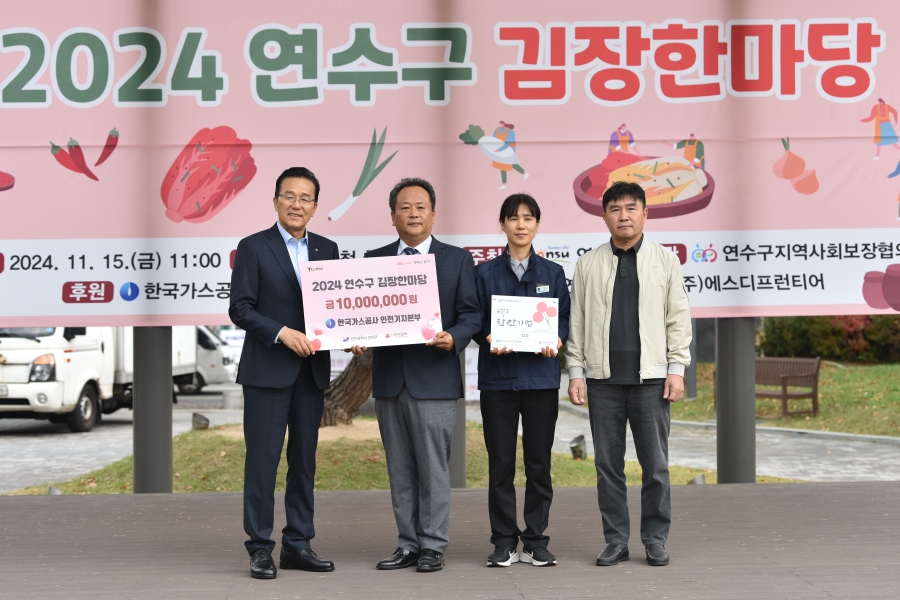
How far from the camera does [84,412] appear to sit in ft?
47.6

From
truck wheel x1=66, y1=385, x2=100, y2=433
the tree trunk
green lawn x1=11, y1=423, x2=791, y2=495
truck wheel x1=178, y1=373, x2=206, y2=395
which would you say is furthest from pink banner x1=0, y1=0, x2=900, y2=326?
truck wheel x1=178, y1=373, x2=206, y2=395

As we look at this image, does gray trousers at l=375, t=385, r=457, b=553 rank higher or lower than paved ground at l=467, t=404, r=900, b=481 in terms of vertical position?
higher

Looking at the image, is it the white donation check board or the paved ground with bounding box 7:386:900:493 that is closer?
the white donation check board

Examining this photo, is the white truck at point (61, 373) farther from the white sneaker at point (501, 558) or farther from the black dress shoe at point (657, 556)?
the black dress shoe at point (657, 556)

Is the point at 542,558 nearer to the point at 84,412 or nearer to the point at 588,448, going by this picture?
the point at 588,448

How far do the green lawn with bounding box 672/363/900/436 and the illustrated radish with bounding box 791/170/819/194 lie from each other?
8.21 metres

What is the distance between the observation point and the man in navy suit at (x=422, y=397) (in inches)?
192

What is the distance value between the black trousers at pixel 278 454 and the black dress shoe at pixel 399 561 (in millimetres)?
401

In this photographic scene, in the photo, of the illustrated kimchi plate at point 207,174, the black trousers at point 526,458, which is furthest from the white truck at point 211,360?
the black trousers at point 526,458

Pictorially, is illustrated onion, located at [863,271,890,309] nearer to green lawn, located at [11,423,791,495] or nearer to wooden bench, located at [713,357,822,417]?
green lawn, located at [11,423,791,495]

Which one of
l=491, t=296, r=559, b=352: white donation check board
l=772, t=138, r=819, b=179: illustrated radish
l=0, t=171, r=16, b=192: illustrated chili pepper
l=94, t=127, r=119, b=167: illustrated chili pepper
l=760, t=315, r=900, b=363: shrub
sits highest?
l=94, t=127, r=119, b=167: illustrated chili pepper

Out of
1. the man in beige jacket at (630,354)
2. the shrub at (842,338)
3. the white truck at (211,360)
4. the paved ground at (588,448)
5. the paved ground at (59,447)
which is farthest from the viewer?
the white truck at (211,360)

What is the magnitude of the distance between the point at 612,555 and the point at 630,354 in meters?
1.02

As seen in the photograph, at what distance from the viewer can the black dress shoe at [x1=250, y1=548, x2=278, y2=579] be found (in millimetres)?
4727
